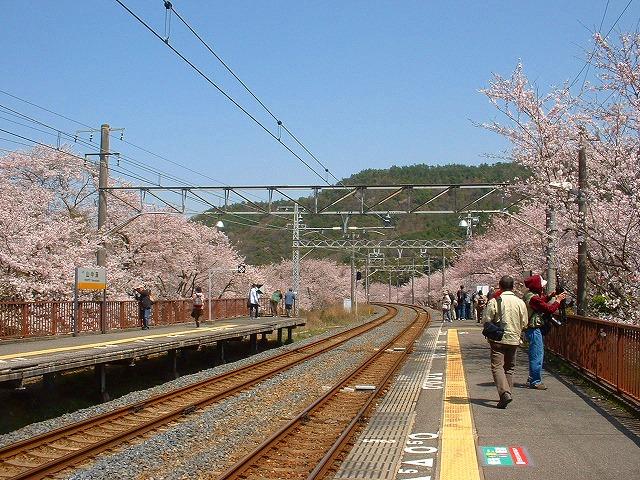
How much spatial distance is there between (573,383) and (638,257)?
3.55m

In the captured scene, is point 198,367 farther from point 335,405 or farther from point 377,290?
point 377,290

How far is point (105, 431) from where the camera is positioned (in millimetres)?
11422

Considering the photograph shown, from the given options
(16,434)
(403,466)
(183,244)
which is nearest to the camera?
(403,466)

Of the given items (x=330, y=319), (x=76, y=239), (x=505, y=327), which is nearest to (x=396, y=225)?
(x=330, y=319)

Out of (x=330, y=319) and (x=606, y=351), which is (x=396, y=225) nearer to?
(x=330, y=319)

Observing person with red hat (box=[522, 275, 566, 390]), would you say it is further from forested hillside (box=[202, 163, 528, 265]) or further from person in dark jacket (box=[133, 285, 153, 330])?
forested hillside (box=[202, 163, 528, 265])

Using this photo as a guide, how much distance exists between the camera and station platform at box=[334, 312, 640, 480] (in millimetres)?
7547

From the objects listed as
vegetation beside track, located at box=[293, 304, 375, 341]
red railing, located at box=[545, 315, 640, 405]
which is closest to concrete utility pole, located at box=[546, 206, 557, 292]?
red railing, located at box=[545, 315, 640, 405]

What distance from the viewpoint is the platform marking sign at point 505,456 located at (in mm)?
7723

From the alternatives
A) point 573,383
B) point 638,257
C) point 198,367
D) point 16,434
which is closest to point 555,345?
point 638,257

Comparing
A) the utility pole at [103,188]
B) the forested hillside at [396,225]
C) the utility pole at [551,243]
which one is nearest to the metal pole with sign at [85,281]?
the utility pole at [103,188]

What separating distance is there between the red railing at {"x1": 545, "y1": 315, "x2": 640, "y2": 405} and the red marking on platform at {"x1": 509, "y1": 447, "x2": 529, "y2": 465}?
2906 mm

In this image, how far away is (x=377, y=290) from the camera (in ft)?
437

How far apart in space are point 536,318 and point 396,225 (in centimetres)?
8888
